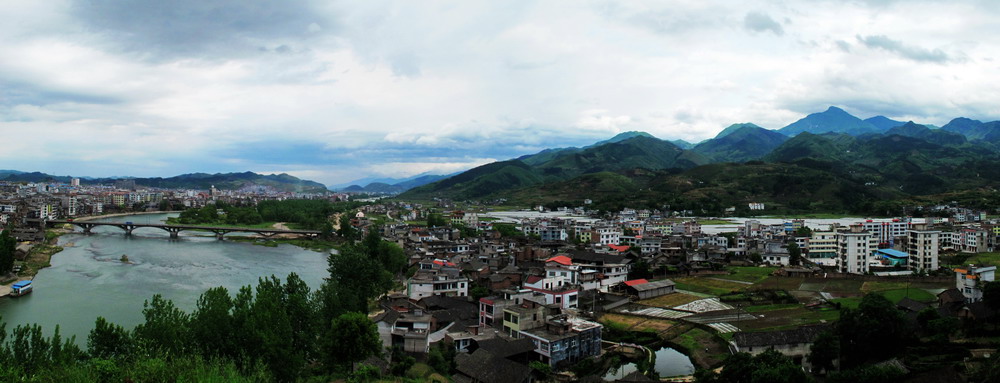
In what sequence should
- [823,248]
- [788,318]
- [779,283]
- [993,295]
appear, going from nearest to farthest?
1. [993,295]
2. [788,318]
3. [779,283]
4. [823,248]

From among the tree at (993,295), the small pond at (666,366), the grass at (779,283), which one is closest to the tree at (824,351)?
the small pond at (666,366)

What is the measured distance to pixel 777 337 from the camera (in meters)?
12.9

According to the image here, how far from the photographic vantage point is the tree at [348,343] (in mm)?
11133

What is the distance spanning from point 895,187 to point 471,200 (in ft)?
193

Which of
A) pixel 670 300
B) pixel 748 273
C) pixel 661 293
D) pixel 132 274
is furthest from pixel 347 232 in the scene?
pixel 748 273

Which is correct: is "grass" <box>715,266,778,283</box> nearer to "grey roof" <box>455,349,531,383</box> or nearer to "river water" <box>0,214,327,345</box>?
"grey roof" <box>455,349,531,383</box>

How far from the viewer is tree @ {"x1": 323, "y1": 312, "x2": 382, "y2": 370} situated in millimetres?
11133

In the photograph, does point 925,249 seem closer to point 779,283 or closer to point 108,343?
point 779,283

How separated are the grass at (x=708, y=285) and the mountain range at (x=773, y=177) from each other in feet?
130

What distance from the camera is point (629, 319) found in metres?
17.0

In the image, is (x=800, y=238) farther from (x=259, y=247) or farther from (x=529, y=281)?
(x=259, y=247)

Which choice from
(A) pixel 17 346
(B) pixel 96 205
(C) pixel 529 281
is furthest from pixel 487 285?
(B) pixel 96 205

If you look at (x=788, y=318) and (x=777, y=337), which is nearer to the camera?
(x=777, y=337)

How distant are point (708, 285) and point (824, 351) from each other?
381 inches
